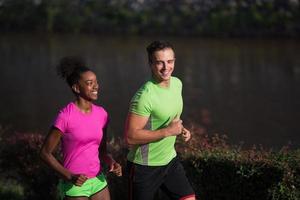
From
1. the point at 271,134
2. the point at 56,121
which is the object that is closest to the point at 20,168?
the point at 56,121

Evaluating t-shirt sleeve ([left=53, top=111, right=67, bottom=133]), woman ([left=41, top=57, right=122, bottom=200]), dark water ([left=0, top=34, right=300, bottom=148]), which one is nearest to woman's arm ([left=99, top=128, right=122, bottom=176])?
woman ([left=41, top=57, right=122, bottom=200])

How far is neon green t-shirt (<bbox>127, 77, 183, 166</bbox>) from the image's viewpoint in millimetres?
3969

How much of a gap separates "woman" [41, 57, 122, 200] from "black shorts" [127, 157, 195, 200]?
5.9 inches

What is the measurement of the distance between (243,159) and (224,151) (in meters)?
0.31

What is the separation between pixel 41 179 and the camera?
630 centimetres

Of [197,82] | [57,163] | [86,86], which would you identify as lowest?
[197,82]

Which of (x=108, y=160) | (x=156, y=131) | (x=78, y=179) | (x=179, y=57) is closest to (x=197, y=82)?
(x=179, y=57)

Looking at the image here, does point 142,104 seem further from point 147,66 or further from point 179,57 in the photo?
point 179,57

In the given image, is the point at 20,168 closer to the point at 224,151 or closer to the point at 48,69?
the point at 224,151

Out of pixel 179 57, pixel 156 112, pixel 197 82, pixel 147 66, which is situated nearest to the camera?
pixel 156 112

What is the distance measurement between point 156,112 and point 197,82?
1184 cm

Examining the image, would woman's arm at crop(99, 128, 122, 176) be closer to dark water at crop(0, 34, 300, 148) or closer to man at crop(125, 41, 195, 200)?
man at crop(125, 41, 195, 200)

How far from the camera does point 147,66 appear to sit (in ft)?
60.2

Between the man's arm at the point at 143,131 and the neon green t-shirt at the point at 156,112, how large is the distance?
5 centimetres
